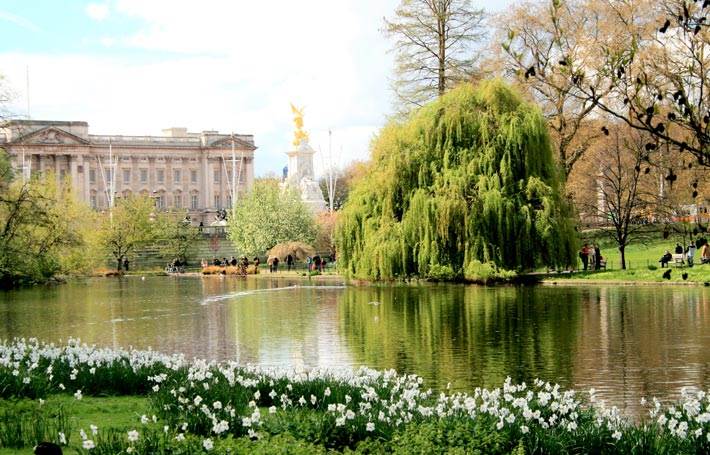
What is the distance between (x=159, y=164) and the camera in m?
146

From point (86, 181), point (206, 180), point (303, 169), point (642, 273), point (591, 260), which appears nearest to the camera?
point (642, 273)

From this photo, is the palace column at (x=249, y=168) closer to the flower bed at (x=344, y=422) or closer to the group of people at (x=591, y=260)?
the group of people at (x=591, y=260)

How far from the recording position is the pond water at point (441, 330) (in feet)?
60.0

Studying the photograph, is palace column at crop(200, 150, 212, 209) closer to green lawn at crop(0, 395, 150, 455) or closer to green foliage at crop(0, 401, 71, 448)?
green lawn at crop(0, 395, 150, 455)

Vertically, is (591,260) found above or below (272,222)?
below

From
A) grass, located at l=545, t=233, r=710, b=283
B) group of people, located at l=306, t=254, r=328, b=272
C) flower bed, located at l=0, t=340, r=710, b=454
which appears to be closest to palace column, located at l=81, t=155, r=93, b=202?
group of people, located at l=306, t=254, r=328, b=272

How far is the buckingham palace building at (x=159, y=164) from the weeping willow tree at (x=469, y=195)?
9233 centimetres

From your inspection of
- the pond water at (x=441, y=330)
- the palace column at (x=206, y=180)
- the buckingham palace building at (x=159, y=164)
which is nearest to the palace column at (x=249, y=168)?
the buckingham palace building at (x=159, y=164)

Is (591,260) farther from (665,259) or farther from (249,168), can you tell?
(249,168)

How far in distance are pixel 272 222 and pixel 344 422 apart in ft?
Answer: 223

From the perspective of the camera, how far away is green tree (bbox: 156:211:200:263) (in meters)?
91.5

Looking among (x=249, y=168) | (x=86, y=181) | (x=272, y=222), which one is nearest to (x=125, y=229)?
(x=272, y=222)

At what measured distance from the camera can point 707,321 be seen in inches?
1037

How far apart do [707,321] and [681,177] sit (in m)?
30.6
